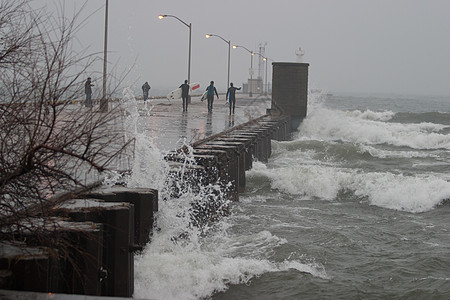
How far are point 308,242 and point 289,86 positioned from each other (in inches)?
1155

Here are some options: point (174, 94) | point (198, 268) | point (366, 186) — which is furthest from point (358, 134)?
point (198, 268)

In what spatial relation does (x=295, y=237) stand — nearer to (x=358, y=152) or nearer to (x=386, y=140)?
(x=358, y=152)

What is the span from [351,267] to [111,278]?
4.77 metres

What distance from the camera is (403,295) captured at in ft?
31.0

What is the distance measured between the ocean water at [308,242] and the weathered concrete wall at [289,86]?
20.5 metres

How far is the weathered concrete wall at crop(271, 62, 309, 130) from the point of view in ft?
135

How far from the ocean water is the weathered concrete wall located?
2048 centimetres

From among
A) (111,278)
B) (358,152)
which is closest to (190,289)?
(111,278)

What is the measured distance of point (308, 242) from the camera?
1239cm

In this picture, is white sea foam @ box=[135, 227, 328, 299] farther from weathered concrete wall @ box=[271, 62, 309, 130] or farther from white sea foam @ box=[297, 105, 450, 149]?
weathered concrete wall @ box=[271, 62, 309, 130]

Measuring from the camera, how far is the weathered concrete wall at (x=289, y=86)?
4100cm

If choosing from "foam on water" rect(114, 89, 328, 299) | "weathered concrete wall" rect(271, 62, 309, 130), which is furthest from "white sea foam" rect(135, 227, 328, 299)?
"weathered concrete wall" rect(271, 62, 309, 130)

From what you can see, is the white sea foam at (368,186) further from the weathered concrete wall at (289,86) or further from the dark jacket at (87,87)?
the weathered concrete wall at (289,86)

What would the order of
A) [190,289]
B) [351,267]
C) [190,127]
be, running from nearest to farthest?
1. [190,289]
2. [351,267]
3. [190,127]
